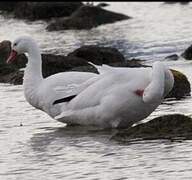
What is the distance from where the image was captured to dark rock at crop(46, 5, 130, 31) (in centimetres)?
3741

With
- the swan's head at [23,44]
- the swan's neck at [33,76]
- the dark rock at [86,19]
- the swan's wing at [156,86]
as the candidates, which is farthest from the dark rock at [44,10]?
the swan's wing at [156,86]

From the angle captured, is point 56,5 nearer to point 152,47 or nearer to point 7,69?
point 152,47

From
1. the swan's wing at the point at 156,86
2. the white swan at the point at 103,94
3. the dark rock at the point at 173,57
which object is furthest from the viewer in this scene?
the dark rock at the point at 173,57

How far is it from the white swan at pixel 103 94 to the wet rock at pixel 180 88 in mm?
2721

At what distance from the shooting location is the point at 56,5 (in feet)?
151

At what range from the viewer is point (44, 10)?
4509cm

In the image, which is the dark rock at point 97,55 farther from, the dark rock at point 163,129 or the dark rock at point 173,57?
the dark rock at point 163,129

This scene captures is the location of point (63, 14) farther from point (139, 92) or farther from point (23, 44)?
point (139, 92)

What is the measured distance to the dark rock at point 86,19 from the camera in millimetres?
37406

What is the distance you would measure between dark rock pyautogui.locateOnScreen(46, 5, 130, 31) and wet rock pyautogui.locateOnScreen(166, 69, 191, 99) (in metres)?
20.2

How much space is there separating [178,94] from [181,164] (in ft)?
19.6

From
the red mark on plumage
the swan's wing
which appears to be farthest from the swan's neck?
the swan's wing

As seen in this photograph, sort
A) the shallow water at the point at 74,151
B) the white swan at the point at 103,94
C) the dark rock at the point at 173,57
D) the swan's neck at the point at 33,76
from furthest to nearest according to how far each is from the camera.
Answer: the dark rock at the point at 173,57
the swan's neck at the point at 33,76
the white swan at the point at 103,94
the shallow water at the point at 74,151

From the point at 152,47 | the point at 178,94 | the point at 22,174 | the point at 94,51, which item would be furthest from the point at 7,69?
the point at 22,174
